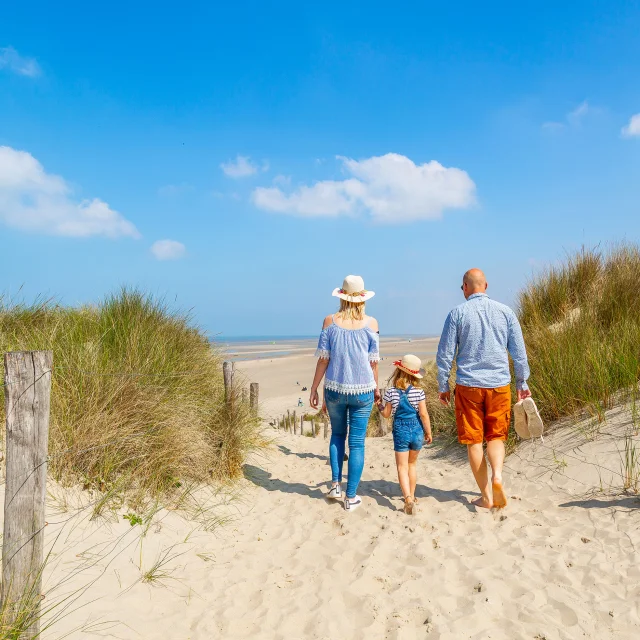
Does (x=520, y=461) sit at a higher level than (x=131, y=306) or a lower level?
lower

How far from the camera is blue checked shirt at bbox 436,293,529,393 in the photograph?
4.32 meters

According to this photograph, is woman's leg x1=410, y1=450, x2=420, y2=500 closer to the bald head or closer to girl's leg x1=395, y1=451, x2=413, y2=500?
girl's leg x1=395, y1=451, x2=413, y2=500

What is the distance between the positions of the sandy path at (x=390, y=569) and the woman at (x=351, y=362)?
93 centimetres

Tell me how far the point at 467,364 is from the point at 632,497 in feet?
6.04

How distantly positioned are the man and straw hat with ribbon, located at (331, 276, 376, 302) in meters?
0.82

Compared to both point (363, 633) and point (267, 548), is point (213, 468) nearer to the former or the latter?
point (267, 548)

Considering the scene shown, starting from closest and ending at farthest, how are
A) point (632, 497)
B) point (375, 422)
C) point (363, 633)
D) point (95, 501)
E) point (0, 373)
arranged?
point (363, 633) < point (95, 501) < point (632, 497) < point (0, 373) < point (375, 422)

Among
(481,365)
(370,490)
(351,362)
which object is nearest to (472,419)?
(481,365)

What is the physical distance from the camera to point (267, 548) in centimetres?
418

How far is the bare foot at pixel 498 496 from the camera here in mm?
4472

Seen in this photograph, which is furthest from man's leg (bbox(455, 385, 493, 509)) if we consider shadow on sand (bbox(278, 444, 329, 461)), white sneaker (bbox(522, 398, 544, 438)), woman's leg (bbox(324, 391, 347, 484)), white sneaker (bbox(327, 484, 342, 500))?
shadow on sand (bbox(278, 444, 329, 461))

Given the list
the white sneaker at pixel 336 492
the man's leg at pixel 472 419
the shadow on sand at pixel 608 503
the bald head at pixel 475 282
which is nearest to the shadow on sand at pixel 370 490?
the white sneaker at pixel 336 492

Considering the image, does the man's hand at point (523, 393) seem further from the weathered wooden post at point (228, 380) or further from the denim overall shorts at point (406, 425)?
the weathered wooden post at point (228, 380)

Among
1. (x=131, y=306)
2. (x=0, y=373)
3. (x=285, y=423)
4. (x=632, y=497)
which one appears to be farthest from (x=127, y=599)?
(x=285, y=423)
